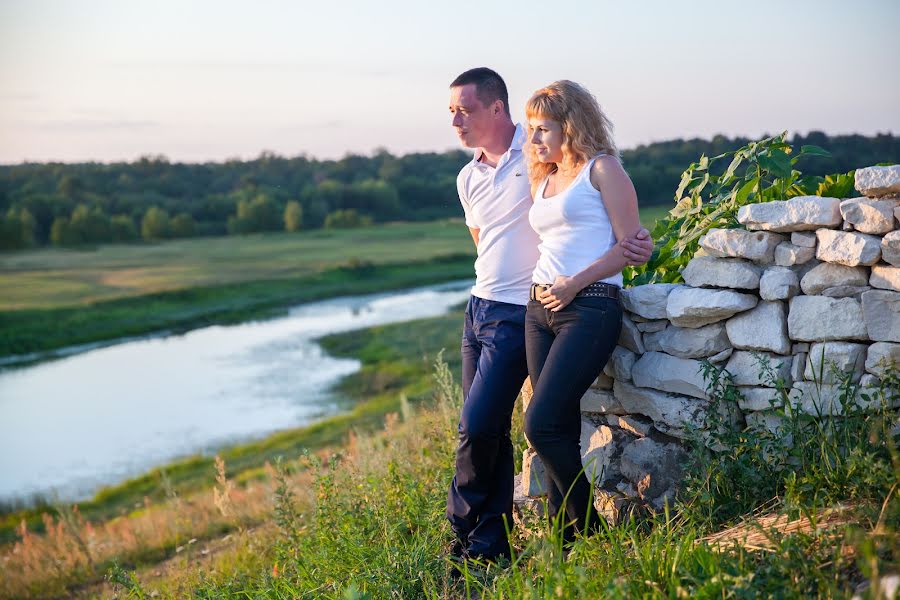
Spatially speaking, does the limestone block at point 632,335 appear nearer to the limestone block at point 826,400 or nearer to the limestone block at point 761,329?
the limestone block at point 761,329

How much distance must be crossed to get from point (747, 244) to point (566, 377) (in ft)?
3.79

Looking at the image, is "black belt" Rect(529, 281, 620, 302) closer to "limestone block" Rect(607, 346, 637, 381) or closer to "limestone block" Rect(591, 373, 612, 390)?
"limestone block" Rect(607, 346, 637, 381)

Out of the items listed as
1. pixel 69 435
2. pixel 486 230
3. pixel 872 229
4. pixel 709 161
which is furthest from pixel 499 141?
pixel 69 435

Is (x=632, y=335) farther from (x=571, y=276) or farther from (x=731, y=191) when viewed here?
(x=731, y=191)

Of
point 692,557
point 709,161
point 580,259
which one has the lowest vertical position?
point 692,557

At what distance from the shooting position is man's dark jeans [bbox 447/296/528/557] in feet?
13.0


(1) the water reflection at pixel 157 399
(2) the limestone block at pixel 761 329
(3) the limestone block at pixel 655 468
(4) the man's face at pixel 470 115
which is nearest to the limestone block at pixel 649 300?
(2) the limestone block at pixel 761 329

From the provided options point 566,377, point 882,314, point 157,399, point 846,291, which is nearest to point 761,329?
point 846,291

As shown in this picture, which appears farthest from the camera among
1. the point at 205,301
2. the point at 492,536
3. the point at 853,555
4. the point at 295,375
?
the point at 205,301

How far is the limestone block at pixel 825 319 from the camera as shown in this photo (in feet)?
12.0

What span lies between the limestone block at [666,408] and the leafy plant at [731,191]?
0.81 m

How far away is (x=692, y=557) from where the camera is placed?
10.2 feet

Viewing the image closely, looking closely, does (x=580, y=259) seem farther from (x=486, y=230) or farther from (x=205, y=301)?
(x=205, y=301)

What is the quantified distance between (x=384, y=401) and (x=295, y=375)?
6450 millimetres
